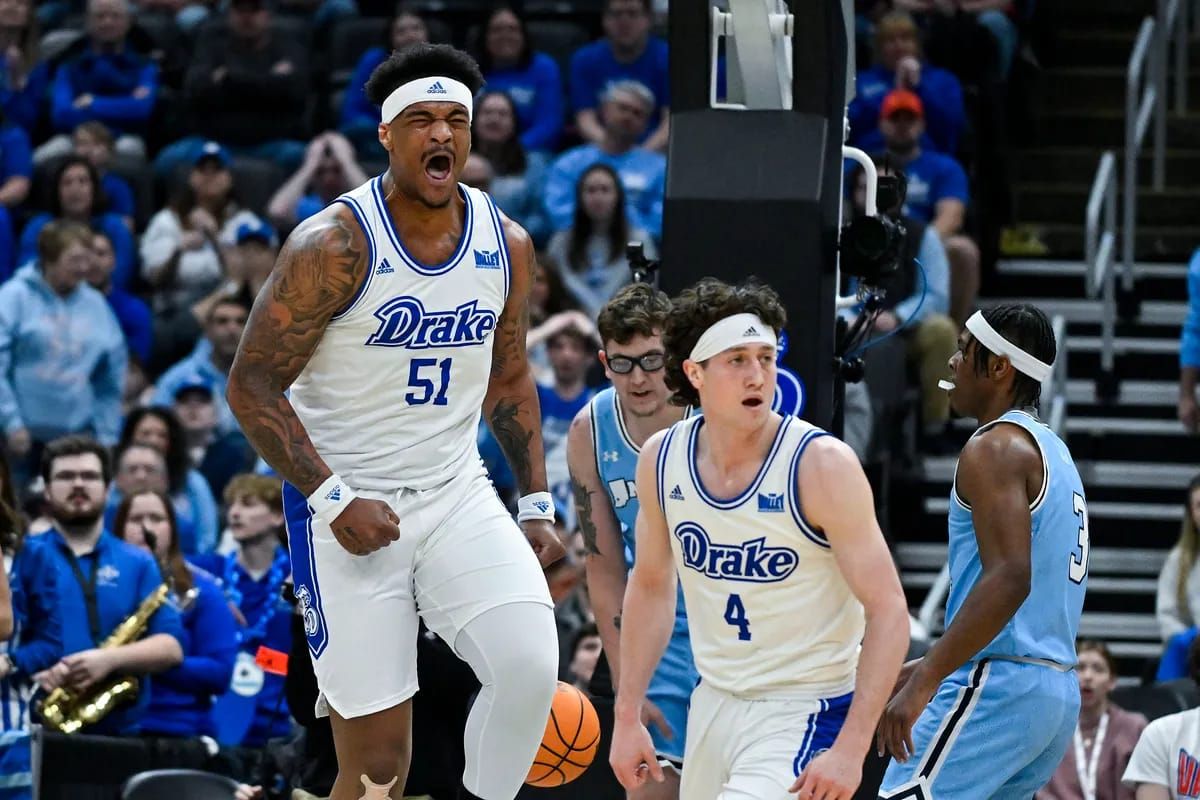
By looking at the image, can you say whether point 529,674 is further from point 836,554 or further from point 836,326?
point 836,326

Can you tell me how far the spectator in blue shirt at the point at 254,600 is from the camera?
1026 centimetres

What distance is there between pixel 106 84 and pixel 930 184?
19.6 ft

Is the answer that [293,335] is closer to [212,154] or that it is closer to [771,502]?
[771,502]

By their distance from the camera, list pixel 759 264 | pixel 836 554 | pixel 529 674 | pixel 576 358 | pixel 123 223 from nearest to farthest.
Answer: pixel 836 554 → pixel 529 674 → pixel 759 264 → pixel 576 358 → pixel 123 223

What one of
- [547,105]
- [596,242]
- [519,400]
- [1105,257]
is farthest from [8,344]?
[519,400]

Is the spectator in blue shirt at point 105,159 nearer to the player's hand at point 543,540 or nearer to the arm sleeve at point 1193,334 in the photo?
the arm sleeve at point 1193,334

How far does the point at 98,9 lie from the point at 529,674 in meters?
10.6

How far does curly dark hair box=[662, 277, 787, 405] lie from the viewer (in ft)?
19.9

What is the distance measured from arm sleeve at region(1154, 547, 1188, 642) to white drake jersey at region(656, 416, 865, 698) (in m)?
5.38

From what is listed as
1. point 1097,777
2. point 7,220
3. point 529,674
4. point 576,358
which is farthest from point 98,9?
point 529,674

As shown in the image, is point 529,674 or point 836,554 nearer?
point 836,554

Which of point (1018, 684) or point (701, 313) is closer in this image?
point (701, 313)

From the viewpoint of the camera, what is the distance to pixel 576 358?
1253 cm

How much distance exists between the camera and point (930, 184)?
13.7 metres
